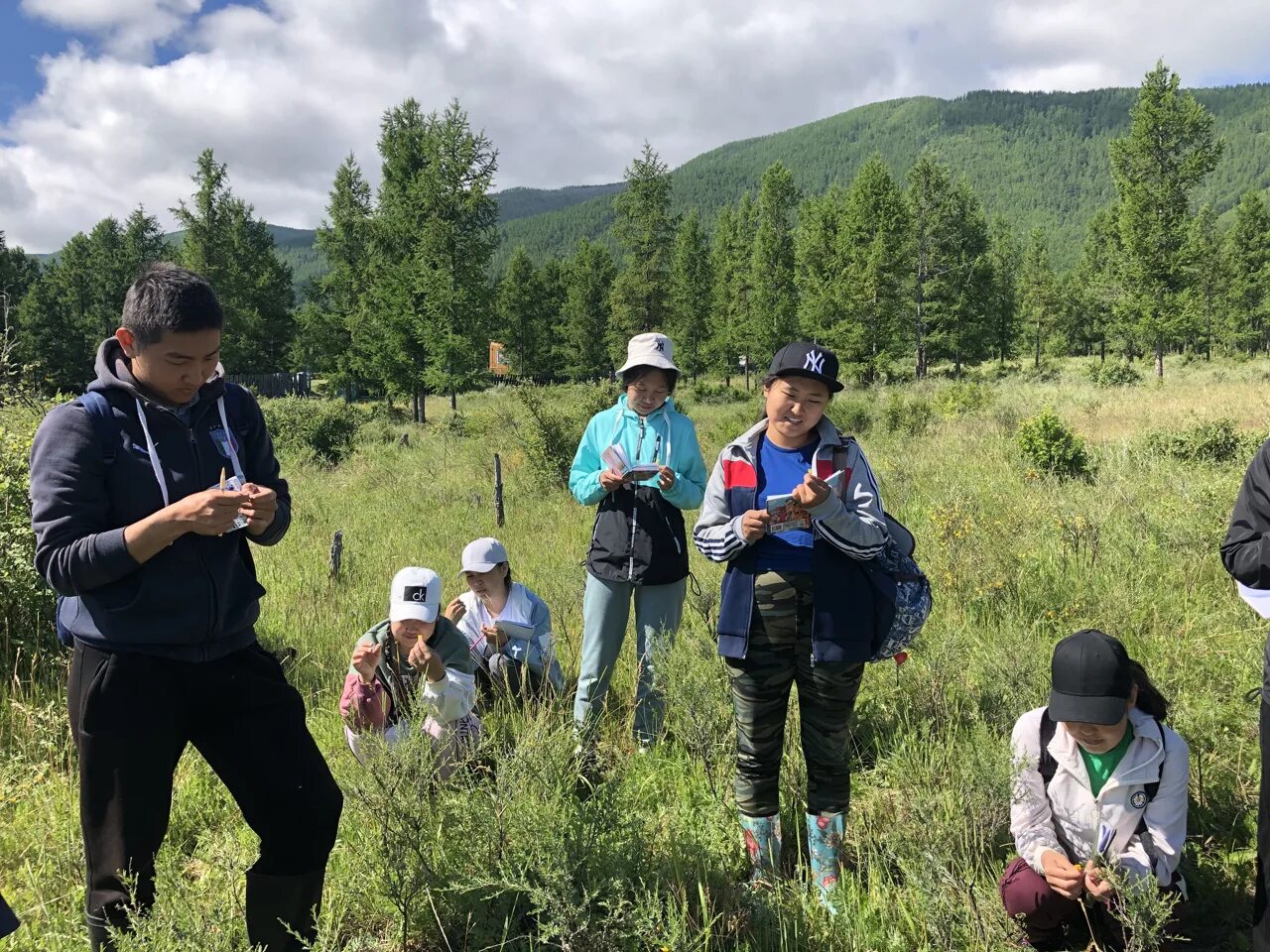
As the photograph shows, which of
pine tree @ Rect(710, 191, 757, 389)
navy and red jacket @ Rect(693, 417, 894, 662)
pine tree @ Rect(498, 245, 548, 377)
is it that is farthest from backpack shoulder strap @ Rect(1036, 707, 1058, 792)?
pine tree @ Rect(498, 245, 548, 377)

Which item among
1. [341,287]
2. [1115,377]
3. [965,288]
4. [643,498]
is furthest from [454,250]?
[965,288]

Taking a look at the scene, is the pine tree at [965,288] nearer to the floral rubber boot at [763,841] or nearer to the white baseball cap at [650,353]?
the white baseball cap at [650,353]

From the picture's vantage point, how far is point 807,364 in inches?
91.2

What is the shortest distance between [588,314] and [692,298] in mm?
7610

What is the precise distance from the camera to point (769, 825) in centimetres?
248

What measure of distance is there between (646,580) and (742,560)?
3.14 ft

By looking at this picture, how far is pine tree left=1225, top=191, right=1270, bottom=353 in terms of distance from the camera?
3459 cm

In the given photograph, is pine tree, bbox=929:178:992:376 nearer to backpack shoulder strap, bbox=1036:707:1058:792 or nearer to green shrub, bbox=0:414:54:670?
backpack shoulder strap, bbox=1036:707:1058:792

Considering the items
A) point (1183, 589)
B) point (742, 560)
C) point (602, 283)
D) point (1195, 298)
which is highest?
point (602, 283)

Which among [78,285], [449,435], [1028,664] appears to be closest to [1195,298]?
[449,435]

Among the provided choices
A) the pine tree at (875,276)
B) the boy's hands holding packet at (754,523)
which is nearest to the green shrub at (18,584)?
the boy's hands holding packet at (754,523)

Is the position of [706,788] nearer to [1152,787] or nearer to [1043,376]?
[1152,787]

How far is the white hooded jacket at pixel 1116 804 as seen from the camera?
2.05m

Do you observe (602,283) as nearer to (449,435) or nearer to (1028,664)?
(449,435)
